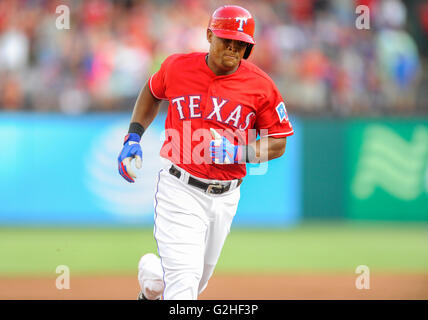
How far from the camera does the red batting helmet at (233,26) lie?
491 cm

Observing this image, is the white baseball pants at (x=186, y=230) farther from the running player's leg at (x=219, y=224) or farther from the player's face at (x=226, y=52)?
the player's face at (x=226, y=52)

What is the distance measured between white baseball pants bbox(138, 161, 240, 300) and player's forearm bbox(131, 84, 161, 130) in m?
0.47

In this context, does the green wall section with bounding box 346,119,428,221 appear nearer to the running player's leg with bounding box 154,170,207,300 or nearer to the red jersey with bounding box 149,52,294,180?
the red jersey with bounding box 149,52,294,180

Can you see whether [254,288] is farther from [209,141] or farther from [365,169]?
[365,169]

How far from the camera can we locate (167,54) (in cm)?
1316

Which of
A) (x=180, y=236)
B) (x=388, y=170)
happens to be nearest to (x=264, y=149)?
(x=180, y=236)

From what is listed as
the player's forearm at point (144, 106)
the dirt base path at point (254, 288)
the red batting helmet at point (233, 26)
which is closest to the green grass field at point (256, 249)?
the dirt base path at point (254, 288)

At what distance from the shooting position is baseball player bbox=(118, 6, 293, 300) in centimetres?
491

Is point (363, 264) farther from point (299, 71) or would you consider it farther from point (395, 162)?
point (299, 71)

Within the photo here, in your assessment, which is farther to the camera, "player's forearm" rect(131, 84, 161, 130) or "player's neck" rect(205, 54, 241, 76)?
"player's forearm" rect(131, 84, 161, 130)

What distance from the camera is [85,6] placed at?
1407 cm

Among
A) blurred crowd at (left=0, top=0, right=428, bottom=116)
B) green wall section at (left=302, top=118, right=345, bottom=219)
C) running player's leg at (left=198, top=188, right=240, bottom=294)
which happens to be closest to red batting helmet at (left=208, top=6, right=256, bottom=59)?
running player's leg at (left=198, top=188, right=240, bottom=294)

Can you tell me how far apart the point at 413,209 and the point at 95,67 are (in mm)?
6096

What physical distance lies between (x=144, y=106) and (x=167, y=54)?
25.8 ft
